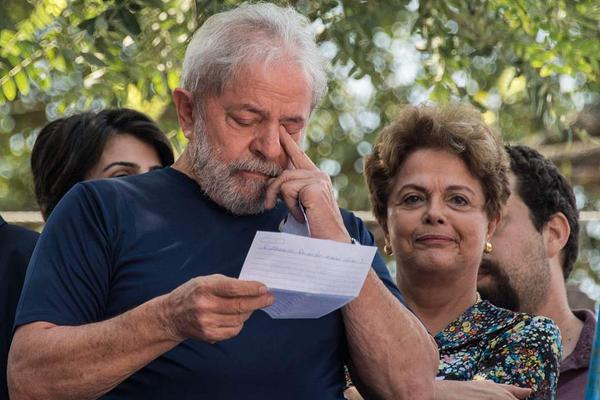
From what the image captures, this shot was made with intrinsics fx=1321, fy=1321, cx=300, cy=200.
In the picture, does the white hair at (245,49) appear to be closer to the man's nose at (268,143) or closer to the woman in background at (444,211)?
the man's nose at (268,143)

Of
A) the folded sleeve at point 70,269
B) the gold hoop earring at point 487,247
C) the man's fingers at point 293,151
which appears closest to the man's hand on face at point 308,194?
the man's fingers at point 293,151

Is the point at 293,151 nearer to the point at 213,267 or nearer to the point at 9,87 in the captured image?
the point at 213,267

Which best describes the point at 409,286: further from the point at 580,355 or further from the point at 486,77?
the point at 486,77

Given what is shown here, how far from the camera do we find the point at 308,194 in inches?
131

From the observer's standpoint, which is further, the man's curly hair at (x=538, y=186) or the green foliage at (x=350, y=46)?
the green foliage at (x=350, y=46)

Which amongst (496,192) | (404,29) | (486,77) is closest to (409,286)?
(496,192)

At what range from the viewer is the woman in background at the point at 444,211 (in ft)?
13.8

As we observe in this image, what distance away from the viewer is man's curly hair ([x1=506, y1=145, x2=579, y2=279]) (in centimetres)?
496

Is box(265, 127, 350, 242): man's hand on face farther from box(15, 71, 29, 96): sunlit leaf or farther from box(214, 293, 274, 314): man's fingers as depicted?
box(15, 71, 29, 96): sunlit leaf

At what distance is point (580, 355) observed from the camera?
15.0ft

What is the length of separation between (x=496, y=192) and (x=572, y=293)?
7.54 ft

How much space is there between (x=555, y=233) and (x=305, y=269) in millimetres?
2322

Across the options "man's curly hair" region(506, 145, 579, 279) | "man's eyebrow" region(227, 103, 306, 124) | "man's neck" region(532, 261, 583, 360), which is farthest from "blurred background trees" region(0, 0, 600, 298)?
"man's eyebrow" region(227, 103, 306, 124)

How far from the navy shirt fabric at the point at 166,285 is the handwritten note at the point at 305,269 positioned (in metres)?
0.28
